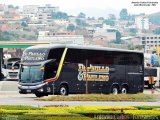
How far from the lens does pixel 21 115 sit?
20.1 metres

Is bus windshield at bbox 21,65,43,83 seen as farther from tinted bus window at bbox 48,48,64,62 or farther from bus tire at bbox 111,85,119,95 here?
bus tire at bbox 111,85,119,95

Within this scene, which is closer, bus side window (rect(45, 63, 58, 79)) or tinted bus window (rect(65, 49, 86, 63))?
bus side window (rect(45, 63, 58, 79))

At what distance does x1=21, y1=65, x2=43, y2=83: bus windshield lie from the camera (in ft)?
133

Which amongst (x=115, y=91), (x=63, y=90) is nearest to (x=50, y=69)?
(x=63, y=90)

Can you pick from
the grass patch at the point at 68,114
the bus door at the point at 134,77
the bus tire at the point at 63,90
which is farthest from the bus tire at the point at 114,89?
the grass patch at the point at 68,114

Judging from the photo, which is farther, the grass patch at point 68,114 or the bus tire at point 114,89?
the bus tire at point 114,89

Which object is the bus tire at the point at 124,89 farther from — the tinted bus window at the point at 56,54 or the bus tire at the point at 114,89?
the tinted bus window at the point at 56,54

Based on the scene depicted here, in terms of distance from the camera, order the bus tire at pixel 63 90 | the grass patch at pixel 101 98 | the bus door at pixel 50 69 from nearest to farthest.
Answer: the grass patch at pixel 101 98 → the bus door at pixel 50 69 → the bus tire at pixel 63 90

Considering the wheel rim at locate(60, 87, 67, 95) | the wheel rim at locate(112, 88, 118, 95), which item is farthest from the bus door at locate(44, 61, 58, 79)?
the wheel rim at locate(112, 88, 118, 95)

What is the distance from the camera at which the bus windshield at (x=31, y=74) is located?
40.6 m

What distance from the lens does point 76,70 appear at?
138ft

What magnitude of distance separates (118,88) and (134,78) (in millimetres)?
1798

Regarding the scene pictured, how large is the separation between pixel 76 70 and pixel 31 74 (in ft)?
9.12

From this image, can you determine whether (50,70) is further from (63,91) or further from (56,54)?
(63,91)
